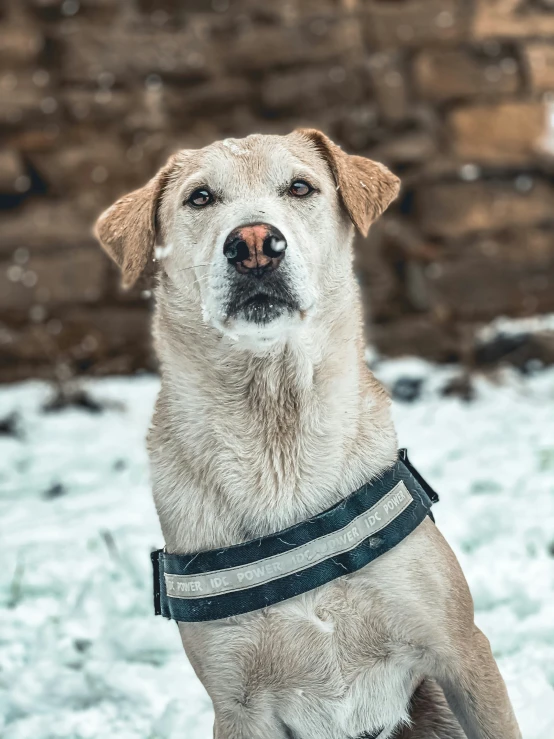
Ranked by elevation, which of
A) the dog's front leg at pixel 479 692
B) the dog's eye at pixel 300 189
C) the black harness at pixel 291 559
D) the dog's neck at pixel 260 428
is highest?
the dog's eye at pixel 300 189

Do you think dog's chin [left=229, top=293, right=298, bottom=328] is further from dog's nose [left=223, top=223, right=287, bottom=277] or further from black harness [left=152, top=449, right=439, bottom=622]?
black harness [left=152, top=449, right=439, bottom=622]

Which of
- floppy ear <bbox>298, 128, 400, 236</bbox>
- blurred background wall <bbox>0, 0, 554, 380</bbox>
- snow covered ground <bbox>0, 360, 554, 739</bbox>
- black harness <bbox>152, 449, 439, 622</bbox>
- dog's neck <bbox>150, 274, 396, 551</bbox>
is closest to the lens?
black harness <bbox>152, 449, 439, 622</bbox>

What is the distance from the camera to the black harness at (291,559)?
80.4 inches

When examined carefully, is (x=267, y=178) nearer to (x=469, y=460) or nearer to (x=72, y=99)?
(x=469, y=460)

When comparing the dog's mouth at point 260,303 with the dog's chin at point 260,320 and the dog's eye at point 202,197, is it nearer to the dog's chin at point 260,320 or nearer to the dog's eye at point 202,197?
the dog's chin at point 260,320

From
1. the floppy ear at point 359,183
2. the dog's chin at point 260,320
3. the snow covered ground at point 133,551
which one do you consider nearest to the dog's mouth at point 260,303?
the dog's chin at point 260,320

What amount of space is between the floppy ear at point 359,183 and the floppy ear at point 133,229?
48 cm

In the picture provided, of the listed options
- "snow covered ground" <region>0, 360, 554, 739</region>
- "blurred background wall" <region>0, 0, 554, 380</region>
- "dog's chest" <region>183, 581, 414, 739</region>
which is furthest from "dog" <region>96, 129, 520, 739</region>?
"blurred background wall" <region>0, 0, 554, 380</region>

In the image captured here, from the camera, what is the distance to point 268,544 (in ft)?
6.84

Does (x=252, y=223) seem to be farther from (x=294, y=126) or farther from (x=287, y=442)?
(x=294, y=126)

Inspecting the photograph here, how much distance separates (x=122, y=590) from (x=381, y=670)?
175cm

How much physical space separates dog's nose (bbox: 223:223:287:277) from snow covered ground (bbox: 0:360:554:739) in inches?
57.6

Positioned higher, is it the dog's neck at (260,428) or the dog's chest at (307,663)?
the dog's neck at (260,428)

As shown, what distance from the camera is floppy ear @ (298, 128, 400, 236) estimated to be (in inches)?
100.0
